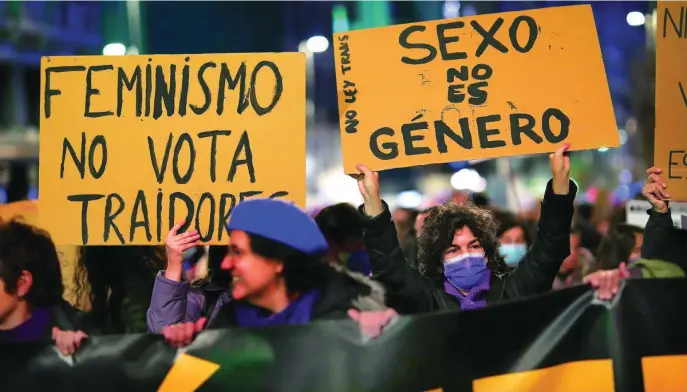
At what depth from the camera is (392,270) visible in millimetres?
3492

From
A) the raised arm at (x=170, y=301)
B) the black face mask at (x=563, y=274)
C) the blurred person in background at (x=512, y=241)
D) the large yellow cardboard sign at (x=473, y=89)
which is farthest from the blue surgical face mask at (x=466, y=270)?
the black face mask at (x=563, y=274)

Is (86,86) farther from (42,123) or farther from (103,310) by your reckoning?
(103,310)

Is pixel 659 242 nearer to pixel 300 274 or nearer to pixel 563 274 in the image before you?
pixel 300 274

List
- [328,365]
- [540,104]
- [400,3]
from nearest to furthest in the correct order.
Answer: [328,365] < [540,104] < [400,3]

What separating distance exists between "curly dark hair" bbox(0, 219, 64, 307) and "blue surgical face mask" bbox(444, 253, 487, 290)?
57.7 inches

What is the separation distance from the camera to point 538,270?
3566 millimetres

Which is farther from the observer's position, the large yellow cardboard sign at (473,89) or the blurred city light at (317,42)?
the blurred city light at (317,42)

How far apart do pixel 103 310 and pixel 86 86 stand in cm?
106

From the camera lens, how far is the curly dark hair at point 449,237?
12.3 feet

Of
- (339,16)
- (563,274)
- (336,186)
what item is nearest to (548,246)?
(563,274)

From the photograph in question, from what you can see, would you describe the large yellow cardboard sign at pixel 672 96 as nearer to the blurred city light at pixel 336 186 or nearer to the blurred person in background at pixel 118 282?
the blurred person in background at pixel 118 282

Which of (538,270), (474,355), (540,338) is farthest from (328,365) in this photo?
(538,270)

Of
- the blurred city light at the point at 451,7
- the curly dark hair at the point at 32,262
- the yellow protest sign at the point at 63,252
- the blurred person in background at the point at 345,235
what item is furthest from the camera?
the blurred city light at the point at 451,7

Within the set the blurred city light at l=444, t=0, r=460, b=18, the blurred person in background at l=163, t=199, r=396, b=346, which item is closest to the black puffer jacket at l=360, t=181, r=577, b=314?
the blurred person in background at l=163, t=199, r=396, b=346
